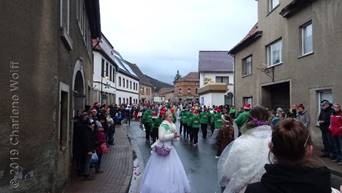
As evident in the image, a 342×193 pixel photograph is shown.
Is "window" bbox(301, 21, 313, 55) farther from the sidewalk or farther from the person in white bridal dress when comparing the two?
the person in white bridal dress

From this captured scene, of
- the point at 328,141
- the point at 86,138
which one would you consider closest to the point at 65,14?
the point at 86,138

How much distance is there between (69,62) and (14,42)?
3.06 m

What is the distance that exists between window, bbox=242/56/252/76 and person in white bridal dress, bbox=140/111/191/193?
1769 cm

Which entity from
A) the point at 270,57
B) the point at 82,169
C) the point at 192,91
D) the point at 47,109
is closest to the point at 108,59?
the point at 270,57

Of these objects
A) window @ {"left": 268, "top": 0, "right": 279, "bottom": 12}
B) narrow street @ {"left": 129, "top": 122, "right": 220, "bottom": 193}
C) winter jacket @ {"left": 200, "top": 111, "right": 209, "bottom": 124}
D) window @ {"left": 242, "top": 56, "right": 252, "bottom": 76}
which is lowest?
narrow street @ {"left": 129, "top": 122, "right": 220, "bottom": 193}

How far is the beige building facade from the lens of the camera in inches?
533

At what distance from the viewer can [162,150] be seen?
751 cm

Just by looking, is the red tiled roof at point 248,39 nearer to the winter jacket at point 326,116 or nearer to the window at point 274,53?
the window at point 274,53

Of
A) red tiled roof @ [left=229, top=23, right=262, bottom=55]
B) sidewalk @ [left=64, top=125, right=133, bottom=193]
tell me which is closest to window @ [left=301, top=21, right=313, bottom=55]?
red tiled roof @ [left=229, top=23, right=262, bottom=55]

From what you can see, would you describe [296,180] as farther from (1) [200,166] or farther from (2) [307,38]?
(2) [307,38]

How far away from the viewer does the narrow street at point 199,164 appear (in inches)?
356

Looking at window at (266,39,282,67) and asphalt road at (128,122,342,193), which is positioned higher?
window at (266,39,282,67)

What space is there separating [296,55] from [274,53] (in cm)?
338

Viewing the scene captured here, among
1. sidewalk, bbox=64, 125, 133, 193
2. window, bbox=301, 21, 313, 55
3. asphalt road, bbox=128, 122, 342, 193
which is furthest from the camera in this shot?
window, bbox=301, 21, 313, 55
